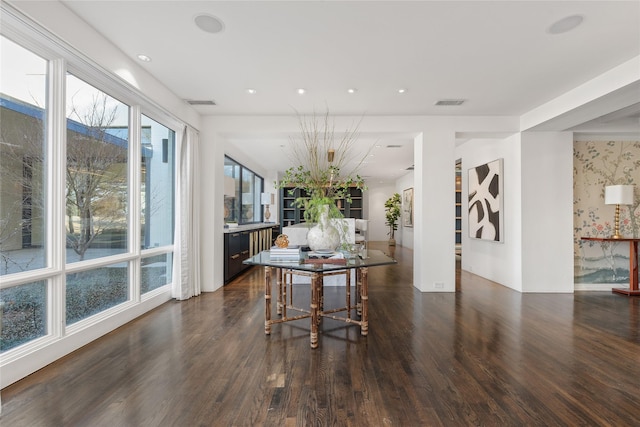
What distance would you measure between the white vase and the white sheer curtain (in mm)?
2023

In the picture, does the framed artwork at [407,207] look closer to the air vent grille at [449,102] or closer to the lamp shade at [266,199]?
the lamp shade at [266,199]

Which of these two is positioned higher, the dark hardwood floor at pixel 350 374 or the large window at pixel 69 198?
the large window at pixel 69 198

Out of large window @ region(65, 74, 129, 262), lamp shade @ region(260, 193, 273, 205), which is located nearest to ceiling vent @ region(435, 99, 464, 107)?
large window @ region(65, 74, 129, 262)

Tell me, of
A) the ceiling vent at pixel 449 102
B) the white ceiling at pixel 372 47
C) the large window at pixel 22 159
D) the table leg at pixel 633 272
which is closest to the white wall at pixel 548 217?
the table leg at pixel 633 272

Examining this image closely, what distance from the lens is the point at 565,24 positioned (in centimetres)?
238

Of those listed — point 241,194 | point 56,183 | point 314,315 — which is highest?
point 241,194

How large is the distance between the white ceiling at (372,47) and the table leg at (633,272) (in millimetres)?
2554

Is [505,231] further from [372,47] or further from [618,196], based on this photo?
[372,47]

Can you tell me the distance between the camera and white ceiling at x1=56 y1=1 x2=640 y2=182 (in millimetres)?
2240

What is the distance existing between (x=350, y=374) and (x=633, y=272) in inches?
192

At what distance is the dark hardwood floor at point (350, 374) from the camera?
1697 mm

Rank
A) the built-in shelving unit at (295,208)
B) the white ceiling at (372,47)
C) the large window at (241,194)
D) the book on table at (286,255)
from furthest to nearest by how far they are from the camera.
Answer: the built-in shelving unit at (295,208), the large window at (241,194), the book on table at (286,255), the white ceiling at (372,47)

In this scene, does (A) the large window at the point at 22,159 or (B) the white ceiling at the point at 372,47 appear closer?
(A) the large window at the point at 22,159

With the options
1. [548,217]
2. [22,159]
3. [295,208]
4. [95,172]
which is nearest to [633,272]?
[548,217]
